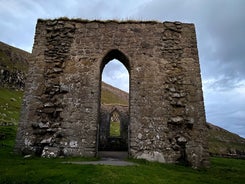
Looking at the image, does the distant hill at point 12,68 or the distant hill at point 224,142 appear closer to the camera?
the distant hill at point 224,142

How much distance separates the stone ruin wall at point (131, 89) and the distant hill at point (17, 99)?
19.8 m

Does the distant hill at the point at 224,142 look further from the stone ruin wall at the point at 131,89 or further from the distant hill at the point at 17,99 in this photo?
the stone ruin wall at the point at 131,89

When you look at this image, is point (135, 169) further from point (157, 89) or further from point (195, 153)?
point (157, 89)

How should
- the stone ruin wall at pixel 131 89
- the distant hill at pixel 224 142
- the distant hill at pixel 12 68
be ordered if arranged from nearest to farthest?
the stone ruin wall at pixel 131 89
the distant hill at pixel 224 142
the distant hill at pixel 12 68

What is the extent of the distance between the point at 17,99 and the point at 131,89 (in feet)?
170

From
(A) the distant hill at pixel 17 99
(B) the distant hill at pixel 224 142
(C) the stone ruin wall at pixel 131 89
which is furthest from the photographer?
(A) the distant hill at pixel 17 99

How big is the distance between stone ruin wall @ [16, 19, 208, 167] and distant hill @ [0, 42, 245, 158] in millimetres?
19805

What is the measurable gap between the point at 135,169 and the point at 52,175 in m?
2.83

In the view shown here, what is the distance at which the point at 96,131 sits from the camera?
11.3 m

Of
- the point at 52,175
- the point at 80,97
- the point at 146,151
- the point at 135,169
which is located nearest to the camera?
the point at 52,175

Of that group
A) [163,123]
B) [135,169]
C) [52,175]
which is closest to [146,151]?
[163,123]

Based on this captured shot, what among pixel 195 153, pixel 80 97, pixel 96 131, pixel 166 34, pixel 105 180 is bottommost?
pixel 105 180

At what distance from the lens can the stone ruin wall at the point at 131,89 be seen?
36.4 ft

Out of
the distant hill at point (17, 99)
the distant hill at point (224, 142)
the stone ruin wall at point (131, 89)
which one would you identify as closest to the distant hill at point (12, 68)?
the distant hill at point (17, 99)
